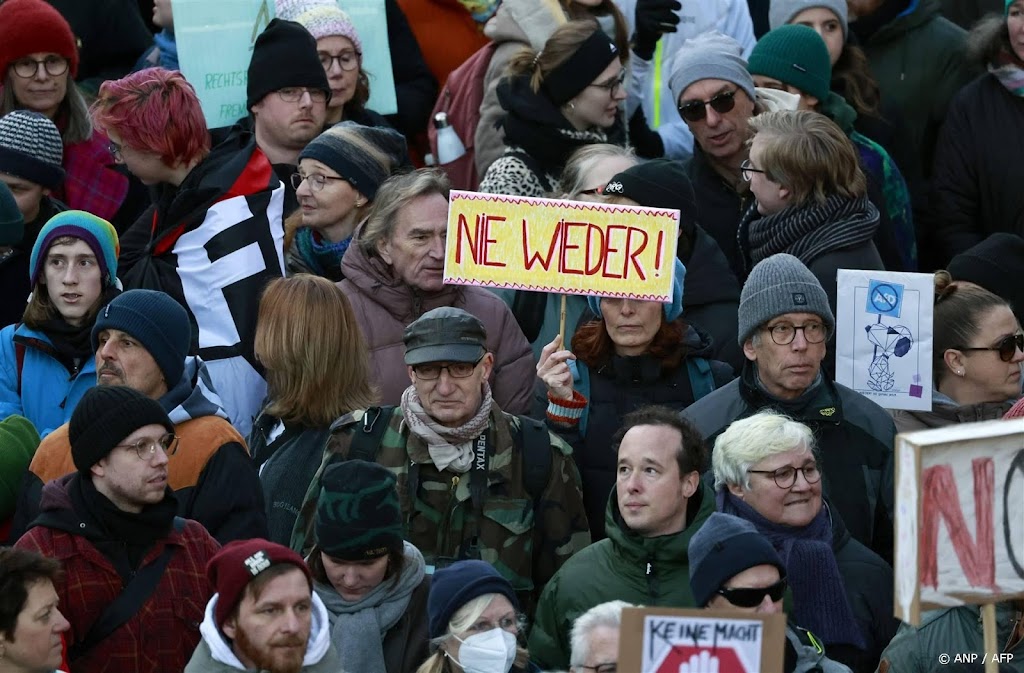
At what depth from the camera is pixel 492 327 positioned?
7504 mm

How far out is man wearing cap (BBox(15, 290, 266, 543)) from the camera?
6.57 metres

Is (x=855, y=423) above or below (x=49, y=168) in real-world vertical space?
below

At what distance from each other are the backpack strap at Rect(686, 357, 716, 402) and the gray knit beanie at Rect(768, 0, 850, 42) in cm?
249

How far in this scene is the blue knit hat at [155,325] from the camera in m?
6.82

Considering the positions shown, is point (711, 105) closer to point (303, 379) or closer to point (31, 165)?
point (303, 379)

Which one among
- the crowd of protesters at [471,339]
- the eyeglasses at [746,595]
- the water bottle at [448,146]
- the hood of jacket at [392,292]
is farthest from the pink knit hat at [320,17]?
the eyeglasses at [746,595]

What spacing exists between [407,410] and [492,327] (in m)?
0.87

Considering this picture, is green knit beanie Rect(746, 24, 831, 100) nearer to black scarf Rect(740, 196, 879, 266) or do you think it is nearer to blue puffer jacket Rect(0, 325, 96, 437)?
black scarf Rect(740, 196, 879, 266)

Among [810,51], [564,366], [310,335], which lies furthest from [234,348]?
[810,51]

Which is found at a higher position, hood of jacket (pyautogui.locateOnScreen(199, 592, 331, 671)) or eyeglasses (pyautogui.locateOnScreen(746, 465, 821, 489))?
eyeglasses (pyautogui.locateOnScreen(746, 465, 821, 489))

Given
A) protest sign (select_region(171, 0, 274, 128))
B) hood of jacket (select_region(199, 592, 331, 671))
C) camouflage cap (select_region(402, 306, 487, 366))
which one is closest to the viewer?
hood of jacket (select_region(199, 592, 331, 671))

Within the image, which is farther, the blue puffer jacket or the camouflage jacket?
the blue puffer jacket

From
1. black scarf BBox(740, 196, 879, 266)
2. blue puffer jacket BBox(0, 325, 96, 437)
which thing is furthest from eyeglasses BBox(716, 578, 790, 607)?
blue puffer jacket BBox(0, 325, 96, 437)

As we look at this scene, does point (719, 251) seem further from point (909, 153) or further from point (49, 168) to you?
point (49, 168)
